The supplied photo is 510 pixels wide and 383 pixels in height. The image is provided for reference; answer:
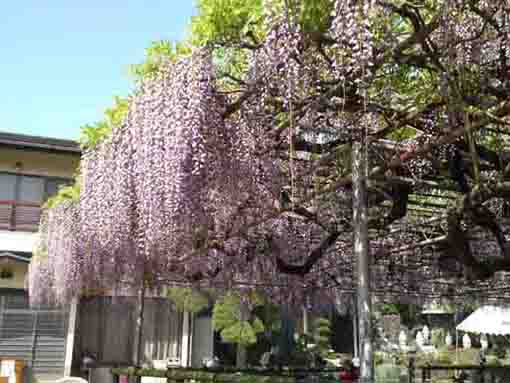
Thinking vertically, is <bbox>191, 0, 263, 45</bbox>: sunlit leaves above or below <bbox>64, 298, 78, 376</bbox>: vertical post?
above

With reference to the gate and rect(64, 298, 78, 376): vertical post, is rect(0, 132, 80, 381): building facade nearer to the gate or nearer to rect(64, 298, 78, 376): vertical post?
the gate

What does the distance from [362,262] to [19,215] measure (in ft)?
40.3

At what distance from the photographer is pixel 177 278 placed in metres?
9.39

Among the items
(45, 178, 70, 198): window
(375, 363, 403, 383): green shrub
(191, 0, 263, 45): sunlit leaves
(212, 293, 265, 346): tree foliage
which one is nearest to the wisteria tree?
(191, 0, 263, 45): sunlit leaves

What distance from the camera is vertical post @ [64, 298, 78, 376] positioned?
44.3 ft

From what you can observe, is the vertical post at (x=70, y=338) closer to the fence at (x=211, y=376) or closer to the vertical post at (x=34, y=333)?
the vertical post at (x=34, y=333)

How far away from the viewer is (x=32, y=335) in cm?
1370

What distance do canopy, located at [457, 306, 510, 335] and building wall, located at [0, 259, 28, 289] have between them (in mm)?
9444

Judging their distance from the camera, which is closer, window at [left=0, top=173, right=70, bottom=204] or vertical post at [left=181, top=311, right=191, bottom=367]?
vertical post at [left=181, top=311, right=191, bottom=367]

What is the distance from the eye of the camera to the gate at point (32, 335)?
1355 cm

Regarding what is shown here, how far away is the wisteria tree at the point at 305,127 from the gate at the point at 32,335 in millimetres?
7680

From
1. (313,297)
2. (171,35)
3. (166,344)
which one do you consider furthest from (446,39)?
(166,344)

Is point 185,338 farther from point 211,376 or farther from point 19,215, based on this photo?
point 211,376

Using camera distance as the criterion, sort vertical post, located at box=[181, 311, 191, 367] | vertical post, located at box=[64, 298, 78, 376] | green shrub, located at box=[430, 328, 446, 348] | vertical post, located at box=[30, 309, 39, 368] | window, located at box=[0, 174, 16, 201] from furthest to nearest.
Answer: green shrub, located at box=[430, 328, 446, 348], window, located at box=[0, 174, 16, 201], vertical post, located at box=[181, 311, 191, 367], vertical post, located at box=[30, 309, 39, 368], vertical post, located at box=[64, 298, 78, 376]
